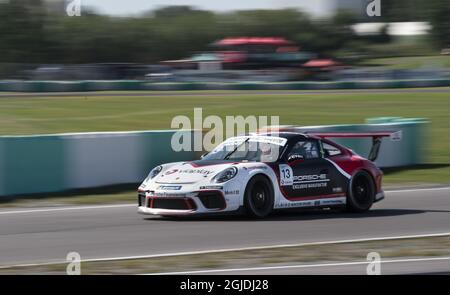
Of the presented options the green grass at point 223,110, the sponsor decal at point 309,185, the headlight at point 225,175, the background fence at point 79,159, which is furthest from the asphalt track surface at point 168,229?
the green grass at point 223,110

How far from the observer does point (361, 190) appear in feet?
37.7

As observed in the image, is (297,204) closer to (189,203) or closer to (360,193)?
(360,193)

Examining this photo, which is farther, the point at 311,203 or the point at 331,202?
the point at 331,202

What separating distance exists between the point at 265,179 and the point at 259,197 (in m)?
0.23

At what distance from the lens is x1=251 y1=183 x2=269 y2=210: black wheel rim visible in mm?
10406

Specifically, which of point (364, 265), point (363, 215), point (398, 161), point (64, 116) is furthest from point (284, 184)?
point (64, 116)

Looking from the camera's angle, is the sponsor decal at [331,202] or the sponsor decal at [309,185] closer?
the sponsor decal at [309,185]

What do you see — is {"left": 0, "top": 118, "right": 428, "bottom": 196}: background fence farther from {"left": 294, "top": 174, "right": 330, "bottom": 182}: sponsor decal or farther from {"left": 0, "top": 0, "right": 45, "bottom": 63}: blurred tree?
{"left": 0, "top": 0, "right": 45, "bottom": 63}: blurred tree

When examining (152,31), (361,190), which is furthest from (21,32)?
(361,190)

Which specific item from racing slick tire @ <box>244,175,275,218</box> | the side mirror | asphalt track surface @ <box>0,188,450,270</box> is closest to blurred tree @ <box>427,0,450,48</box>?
asphalt track surface @ <box>0,188,450,270</box>

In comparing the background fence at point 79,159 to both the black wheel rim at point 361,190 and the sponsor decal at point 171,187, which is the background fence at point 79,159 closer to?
the sponsor decal at point 171,187

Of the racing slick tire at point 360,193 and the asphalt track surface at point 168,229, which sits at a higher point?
the racing slick tire at point 360,193

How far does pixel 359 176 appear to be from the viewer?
1143 cm

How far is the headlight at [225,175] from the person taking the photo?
33.4ft
